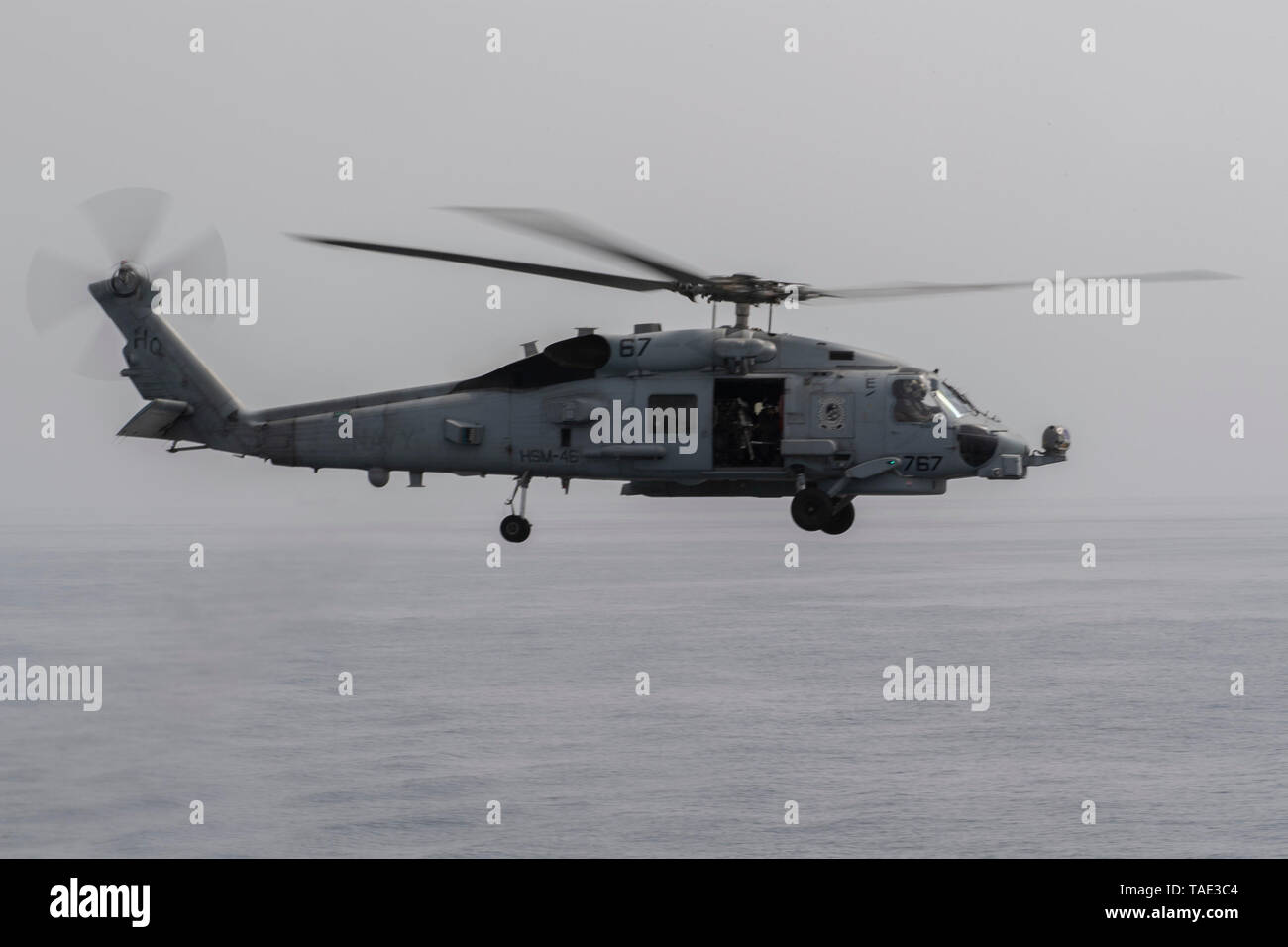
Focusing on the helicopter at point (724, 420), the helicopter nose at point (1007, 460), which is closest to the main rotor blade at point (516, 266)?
the helicopter at point (724, 420)

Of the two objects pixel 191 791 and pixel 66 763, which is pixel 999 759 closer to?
pixel 191 791

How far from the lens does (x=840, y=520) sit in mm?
33062

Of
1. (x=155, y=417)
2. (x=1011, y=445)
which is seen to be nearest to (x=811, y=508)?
(x=1011, y=445)

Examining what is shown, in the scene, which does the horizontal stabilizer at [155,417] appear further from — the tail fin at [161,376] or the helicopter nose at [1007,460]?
the helicopter nose at [1007,460]

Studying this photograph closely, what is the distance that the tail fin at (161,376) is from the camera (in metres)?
35.9

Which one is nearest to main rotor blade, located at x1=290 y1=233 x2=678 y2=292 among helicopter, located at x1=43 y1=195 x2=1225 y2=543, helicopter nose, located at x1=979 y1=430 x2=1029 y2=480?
helicopter, located at x1=43 y1=195 x2=1225 y2=543

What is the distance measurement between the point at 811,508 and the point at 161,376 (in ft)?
55.1

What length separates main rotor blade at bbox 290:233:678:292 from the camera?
1113 inches

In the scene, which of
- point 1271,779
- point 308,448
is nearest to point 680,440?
point 308,448

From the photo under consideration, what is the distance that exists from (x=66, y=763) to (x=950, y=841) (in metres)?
113

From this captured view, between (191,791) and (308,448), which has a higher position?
(308,448)

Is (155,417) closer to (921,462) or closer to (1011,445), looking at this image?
(921,462)

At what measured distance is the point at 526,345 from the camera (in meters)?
34.0

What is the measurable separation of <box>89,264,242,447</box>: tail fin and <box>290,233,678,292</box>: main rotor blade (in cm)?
906
